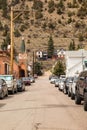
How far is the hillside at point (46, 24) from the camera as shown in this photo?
6802 inches

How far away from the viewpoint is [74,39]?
174 meters

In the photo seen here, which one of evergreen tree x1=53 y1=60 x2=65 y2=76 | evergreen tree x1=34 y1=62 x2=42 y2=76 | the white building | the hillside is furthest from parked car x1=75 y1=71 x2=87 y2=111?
evergreen tree x1=34 y1=62 x2=42 y2=76

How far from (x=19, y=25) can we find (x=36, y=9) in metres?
12.8

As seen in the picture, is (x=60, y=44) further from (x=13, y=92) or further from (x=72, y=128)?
(x=72, y=128)

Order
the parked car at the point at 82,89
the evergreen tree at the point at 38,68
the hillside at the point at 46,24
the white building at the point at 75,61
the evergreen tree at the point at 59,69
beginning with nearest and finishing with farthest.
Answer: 1. the parked car at the point at 82,89
2. the white building at the point at 75,61
3. the evergreen tree at the point at 59,69
4. the evergreen tree at the point at 38,68
5. the hillside at the point at 46,24

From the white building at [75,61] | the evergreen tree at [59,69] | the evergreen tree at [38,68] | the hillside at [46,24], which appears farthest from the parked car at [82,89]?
the evergreen tree at [38,68]

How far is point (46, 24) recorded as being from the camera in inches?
6969

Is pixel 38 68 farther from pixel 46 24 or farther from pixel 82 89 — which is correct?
pixel 82 89

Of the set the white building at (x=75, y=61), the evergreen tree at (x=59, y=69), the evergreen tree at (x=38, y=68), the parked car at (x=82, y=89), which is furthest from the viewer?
the evergreen tree at (x=38, y=68)

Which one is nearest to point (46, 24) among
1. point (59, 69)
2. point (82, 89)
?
point (59, 69)

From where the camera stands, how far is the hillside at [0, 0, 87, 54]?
17277 cm

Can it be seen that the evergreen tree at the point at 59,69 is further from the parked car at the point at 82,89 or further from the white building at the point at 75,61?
the parked car at the point at 82,89

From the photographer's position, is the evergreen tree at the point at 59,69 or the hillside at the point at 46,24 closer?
the evergreen tree at the point at 59,69

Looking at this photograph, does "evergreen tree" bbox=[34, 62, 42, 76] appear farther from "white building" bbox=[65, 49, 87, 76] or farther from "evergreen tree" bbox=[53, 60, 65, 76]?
"white building" bbox=[65, 49, 87, 76]
